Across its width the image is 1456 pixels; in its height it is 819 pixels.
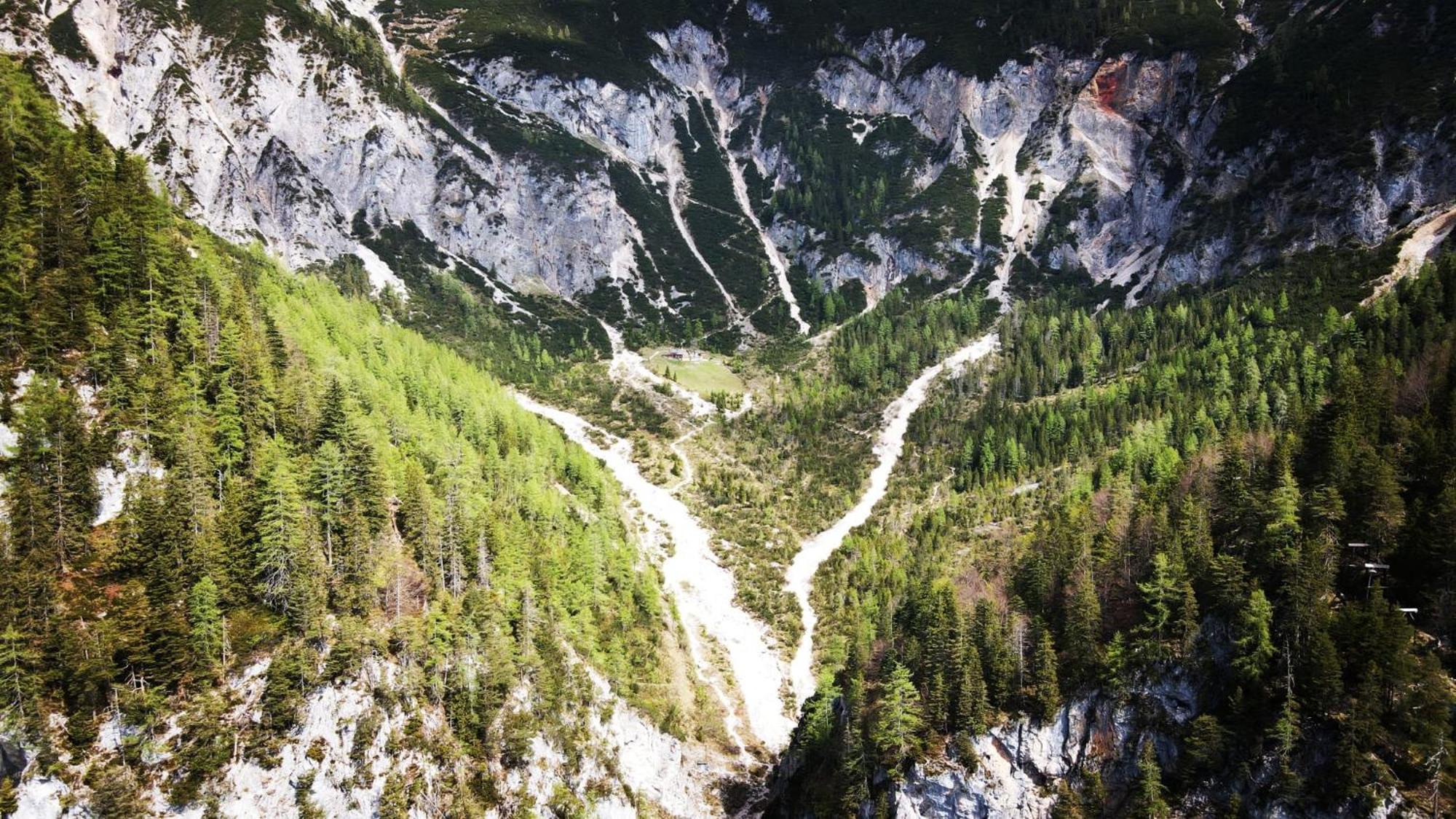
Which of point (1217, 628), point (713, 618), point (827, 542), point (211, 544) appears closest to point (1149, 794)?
point (1217, 628)

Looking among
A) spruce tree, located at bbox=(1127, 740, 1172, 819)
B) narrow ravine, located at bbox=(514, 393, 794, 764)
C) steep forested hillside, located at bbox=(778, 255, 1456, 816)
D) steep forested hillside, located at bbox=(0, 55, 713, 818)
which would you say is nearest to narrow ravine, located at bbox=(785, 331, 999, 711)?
narrow ravine, located at bbox=(514, 393, 794, 764)

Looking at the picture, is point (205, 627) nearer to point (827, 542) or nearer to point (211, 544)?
point (211, 544)

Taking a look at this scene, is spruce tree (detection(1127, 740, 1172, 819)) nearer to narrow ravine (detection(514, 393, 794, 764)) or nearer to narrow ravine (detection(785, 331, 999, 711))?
narrow ravine (detection(514, 393, 794, 764))

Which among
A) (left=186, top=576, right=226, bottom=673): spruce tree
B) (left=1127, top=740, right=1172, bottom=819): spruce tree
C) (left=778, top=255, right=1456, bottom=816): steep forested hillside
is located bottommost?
(left=1127, top=740, right=1172, bottom=819): spruce tree

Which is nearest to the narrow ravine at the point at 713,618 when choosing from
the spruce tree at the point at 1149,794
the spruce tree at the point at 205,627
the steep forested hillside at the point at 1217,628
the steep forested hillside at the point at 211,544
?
the steep forested hillside at the point at 1217,628

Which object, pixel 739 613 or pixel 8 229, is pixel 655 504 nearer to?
pixel 739 613

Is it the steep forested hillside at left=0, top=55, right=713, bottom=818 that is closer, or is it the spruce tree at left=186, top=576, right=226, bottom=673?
the steep forested hillside at left=0, top=55, right=713, bottom=818

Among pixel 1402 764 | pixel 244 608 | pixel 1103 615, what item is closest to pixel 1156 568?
pixel 1103 615
